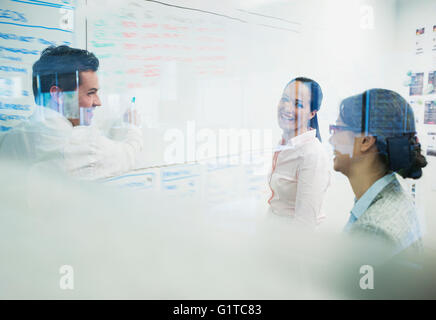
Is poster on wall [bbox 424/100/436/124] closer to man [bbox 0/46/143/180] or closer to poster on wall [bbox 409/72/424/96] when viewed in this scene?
poster on wall [bbox 409/72/424/96]

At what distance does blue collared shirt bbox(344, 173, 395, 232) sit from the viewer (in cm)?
101

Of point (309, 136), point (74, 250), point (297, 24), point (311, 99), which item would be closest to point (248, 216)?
point (309, 136)

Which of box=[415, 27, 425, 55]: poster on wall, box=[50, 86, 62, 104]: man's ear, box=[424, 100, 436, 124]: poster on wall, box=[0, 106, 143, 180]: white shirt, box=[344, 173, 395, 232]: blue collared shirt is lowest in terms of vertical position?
box=[344, 173, 395, 232]: blue collared shirt

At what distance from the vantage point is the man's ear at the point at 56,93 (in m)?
1.01

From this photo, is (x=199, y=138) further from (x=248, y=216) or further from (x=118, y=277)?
(x=118, y=277)

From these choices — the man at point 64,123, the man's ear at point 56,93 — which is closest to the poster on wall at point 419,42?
the man at point 64,123

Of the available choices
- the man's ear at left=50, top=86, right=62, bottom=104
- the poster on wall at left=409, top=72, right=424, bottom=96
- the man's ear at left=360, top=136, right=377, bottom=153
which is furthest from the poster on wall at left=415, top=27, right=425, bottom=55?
the man's ear at left=50, top=86, right=62, bottom=104

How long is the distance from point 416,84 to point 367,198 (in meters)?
0.39

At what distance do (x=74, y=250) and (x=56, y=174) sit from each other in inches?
9.9

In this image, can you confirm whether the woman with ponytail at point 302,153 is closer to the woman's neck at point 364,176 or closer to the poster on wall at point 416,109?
the woman's neck at point 364,176

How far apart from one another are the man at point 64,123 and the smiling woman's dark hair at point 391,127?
828mm

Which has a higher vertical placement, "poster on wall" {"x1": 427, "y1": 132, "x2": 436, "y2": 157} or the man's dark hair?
the man's dark hair

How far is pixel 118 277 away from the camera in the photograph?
1.00 meters

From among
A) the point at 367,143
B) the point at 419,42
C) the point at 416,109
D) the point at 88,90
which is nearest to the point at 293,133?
the point at 367,143
